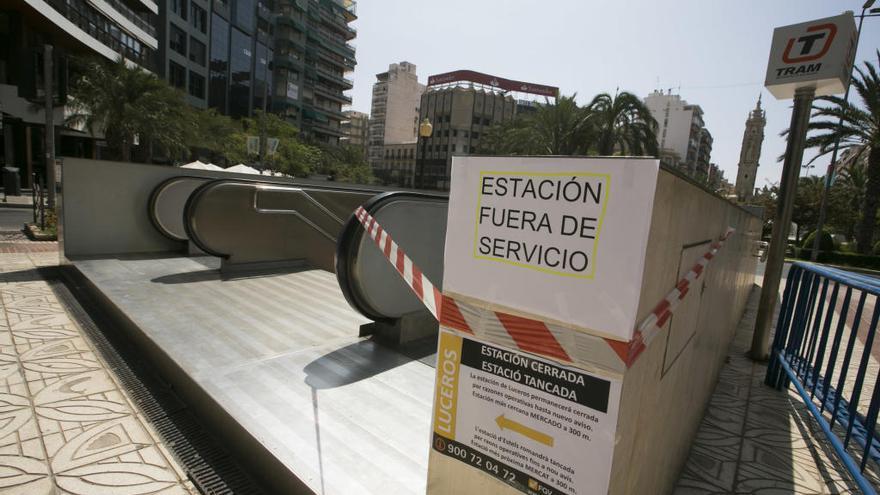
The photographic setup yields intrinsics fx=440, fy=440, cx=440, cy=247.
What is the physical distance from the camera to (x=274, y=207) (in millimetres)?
7707

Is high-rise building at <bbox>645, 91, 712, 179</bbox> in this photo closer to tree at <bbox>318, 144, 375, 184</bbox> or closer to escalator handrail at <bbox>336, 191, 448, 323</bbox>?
tree at <bbox>318, 144, 375, 184</bbox>

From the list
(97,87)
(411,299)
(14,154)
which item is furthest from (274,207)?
(14,154)

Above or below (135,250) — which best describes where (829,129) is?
above

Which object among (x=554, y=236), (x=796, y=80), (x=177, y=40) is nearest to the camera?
(x=554, y=236)

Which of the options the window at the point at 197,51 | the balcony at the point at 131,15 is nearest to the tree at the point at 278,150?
the balcony at the point at 131,15

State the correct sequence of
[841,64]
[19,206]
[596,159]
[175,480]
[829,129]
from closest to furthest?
[596,159] → [175,480] → [841,64] → [19,206] → [829,129]

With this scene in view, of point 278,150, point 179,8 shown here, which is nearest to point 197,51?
point 179,8

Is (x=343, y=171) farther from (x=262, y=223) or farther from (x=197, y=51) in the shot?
(x=262, y=223)

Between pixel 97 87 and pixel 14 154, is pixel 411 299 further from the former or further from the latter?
pixel 14 154

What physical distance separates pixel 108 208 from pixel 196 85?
1993 inches

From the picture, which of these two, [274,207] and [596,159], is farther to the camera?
[274,207]

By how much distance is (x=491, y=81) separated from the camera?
94.8 metres

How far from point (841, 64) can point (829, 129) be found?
2258 centimetres

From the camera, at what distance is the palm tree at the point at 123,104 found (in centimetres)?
2191
